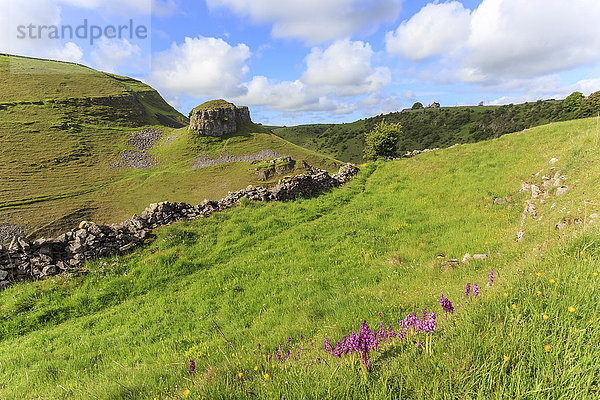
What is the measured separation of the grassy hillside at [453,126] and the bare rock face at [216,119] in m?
67.5

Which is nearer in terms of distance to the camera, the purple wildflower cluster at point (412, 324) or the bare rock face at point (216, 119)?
the purple wildflower cluster at point (412, 324)

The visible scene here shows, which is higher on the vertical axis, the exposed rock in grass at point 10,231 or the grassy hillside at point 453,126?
the grassy hillside at point 453,126

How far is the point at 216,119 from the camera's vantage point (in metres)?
74.9

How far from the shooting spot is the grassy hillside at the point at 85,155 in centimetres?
3781

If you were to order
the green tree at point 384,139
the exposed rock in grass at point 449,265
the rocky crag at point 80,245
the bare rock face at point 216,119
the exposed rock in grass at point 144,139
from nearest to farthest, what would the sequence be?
the exposed rock in grass at point 449,265 → the rocky crag at point 80,245 → the green tree at point 384,139 → the exposed rock in grass at point 144,139 → the bare rock face at point 216,119

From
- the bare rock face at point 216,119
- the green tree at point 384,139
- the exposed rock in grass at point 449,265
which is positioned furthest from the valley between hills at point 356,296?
the bare rock face at point 216,119

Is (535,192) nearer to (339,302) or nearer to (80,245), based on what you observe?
(339,302)

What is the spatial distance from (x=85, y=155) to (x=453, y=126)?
170026 mm

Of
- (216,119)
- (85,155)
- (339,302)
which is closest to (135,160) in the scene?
(85,155)

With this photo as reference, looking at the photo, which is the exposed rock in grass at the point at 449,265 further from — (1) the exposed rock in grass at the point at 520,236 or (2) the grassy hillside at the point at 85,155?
(2) the grassy hillside at the point at 85,155

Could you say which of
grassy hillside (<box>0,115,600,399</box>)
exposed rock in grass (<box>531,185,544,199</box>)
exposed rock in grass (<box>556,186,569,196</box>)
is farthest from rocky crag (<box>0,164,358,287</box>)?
exposed rock in grass (<box>556,186,569,196</box>)

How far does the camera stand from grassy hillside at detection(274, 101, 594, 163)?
384 feet

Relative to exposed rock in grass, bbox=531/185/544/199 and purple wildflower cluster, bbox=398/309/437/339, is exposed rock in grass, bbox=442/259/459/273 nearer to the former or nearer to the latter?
purple wildflower cluster, bbox=398/309/437/339

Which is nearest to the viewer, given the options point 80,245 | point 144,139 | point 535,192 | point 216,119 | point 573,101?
point 80,245
